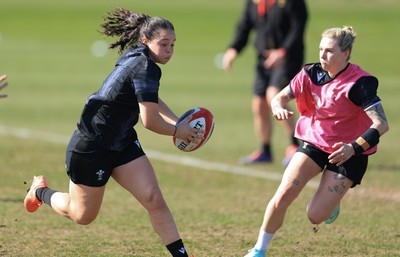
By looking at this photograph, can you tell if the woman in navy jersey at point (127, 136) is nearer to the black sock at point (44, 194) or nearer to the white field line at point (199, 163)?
the black sock at point (44, 194)

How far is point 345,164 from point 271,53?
586 cm

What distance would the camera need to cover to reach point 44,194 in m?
7.98

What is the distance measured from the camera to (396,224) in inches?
364

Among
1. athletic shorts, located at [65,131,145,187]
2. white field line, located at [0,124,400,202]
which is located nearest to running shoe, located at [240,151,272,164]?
white field line, located at [0,124,400,202]

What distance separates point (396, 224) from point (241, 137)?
259 inches

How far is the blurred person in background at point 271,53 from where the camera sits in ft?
43.1

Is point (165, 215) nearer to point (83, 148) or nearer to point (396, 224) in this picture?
point (83, 148)

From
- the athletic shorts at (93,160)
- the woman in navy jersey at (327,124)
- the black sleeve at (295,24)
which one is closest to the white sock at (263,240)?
the woman in navy jersey at (327,124)

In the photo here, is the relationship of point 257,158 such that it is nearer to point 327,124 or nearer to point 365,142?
point 327,124

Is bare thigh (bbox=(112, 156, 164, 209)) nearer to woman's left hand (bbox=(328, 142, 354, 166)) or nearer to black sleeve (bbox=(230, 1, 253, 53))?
woman's left hand (bbox=(328, 142, 354, 166))

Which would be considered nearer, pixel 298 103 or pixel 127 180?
pixel 127 180

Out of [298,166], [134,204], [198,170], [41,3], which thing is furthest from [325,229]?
[41,3]

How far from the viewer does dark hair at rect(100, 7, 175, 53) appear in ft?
23.1

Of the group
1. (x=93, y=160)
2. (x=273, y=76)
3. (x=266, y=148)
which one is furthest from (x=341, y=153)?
(x=266, y=148)
